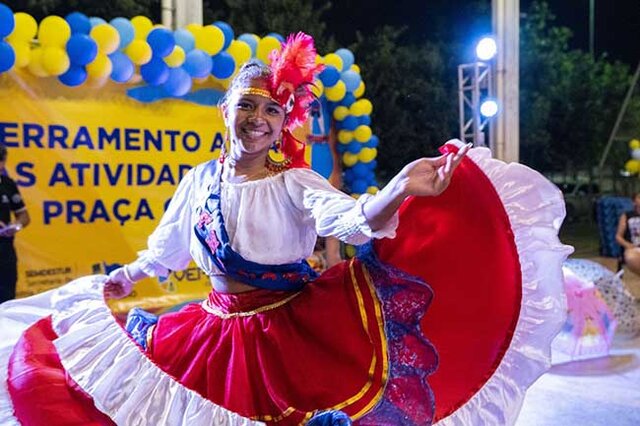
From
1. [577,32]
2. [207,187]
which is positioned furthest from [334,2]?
[207,187]

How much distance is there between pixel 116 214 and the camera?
207 inches

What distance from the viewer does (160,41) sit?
5.09 meters

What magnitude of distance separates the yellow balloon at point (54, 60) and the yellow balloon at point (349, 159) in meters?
2.98

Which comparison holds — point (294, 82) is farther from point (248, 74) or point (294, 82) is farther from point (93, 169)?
point (93, 169)

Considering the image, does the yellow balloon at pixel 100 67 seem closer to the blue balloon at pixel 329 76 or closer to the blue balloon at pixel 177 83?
the blue balloon at pixel 177 83

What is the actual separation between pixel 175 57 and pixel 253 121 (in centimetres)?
335

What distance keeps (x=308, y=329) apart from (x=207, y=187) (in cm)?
56

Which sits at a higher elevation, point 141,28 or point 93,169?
point 141,28

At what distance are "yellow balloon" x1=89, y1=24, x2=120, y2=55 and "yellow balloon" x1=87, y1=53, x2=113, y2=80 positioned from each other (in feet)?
0.17

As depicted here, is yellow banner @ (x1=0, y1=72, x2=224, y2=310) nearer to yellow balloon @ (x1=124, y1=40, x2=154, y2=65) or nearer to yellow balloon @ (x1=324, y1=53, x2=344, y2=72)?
yellow balloon @ (x1=124, y1=40, x2=154, y2=65)

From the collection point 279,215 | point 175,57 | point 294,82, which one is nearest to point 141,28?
point 175,57

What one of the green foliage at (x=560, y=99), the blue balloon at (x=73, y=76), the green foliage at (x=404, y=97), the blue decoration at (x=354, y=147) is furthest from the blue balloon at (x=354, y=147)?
the green foliage at (x=560, y=99)

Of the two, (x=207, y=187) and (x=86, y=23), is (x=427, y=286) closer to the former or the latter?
(x=207, y=187)

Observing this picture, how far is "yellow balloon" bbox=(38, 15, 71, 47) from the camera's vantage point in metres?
4.60
